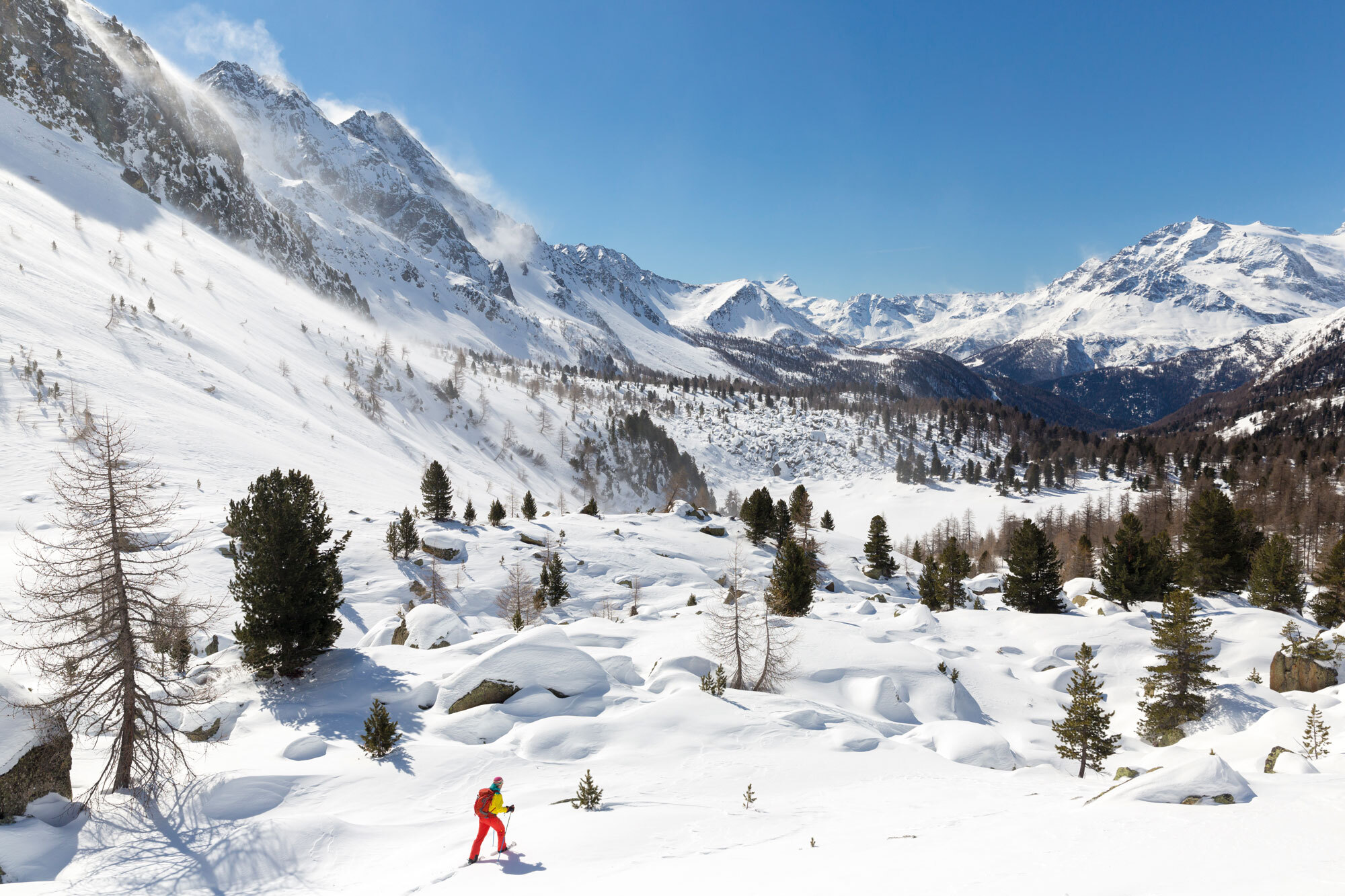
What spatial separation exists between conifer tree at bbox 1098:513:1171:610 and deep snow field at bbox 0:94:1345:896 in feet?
7.91

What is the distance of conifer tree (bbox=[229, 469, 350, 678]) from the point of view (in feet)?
67.5

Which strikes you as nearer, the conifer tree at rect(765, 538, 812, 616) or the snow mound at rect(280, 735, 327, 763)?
the snow mound at rect(280, 735, 327, 763)

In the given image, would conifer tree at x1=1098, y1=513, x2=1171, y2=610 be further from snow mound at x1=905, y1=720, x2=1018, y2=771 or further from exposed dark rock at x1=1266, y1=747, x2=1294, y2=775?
snow mound at x1=905, y1=720, x2=1018, y2=771

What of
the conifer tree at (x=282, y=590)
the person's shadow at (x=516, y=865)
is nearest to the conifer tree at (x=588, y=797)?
the person's shadow at (x=516, y=865)

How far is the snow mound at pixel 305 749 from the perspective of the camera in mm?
16203

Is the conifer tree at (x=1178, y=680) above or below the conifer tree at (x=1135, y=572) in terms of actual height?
below

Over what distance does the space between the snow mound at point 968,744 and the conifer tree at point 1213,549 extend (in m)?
40.7

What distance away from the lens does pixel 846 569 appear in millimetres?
64500

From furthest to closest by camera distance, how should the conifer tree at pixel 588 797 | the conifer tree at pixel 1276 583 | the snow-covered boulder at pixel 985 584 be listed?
the snow-covered boulder at pixel 985 584, the conifer tree at pixel 1276 583, the conifer tree at pixel 588 797

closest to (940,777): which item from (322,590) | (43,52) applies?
(322,590)

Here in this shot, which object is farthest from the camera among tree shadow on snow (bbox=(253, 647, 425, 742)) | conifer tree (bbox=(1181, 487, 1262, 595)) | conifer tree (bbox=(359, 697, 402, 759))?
conifer tree (bbox=(1181, 487, 1262, 595))

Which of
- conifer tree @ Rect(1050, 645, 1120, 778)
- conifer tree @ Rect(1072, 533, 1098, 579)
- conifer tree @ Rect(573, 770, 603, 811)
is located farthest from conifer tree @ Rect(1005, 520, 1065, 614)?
conifer tree @ Rect(573, 770, 603, 811)

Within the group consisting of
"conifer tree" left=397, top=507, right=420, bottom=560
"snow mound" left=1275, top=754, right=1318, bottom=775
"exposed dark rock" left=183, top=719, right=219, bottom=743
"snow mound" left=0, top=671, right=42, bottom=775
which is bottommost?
"exposed dark rock" left=183, top=719, right=219, bottom=743

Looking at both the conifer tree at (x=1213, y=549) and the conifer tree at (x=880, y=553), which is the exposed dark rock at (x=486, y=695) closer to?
the conifer tree at (x=880, y=553)
